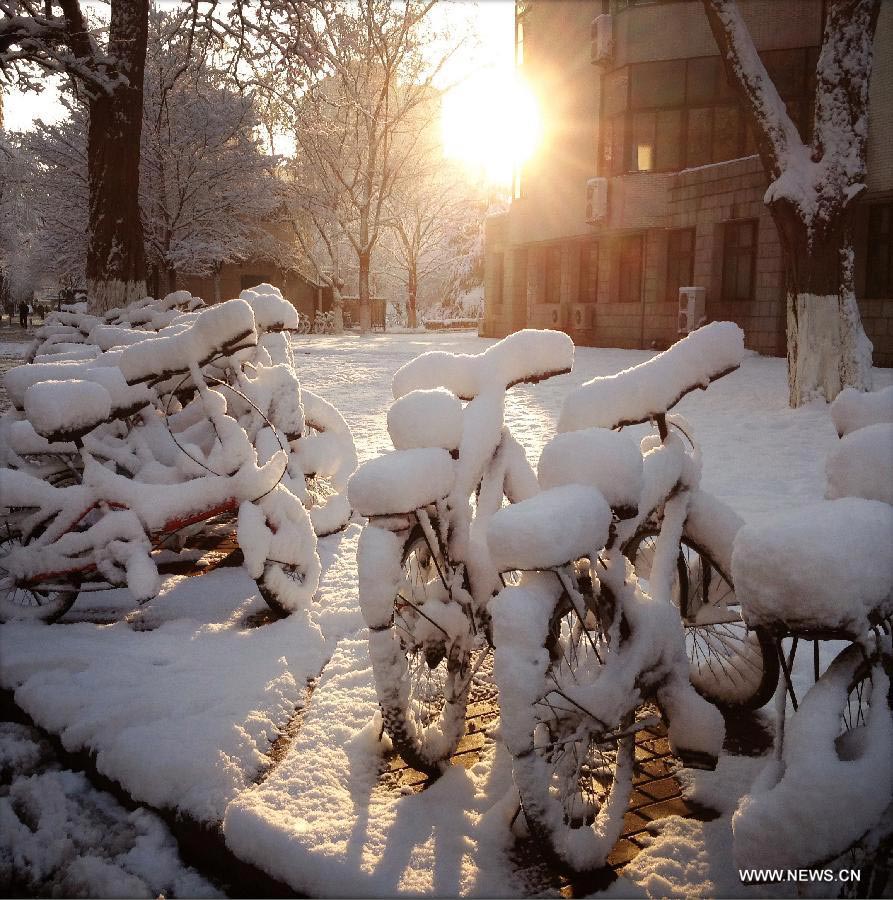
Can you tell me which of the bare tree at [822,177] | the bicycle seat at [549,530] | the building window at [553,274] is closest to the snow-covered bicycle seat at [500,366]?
the bicycle seat at [549,530]

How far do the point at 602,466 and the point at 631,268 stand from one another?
22.7 metres

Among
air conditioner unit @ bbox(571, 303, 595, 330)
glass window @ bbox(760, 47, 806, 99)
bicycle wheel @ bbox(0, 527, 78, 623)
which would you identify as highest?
glass window @ bbox(760, 47, 806, 99)

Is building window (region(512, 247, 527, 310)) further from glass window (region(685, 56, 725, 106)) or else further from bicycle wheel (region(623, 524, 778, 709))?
bicycle wheel (region(623, 524, 778, 709))

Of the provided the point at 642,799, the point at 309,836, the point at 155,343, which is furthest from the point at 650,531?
the point at 155,343

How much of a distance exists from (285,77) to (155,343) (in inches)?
473

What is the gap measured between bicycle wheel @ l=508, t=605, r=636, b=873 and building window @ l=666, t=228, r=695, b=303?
2105 centimetres

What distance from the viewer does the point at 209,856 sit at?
7.67 ft

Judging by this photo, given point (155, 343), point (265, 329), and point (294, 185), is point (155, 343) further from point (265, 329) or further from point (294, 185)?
point (294, 185)

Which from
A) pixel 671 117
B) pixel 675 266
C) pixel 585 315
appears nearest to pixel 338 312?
pixel 585 315

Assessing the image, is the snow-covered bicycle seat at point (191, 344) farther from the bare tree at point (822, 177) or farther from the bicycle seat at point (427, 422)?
the bare tree at point (822, 177)

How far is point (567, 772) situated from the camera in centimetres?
224

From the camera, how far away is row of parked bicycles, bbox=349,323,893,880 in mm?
1579

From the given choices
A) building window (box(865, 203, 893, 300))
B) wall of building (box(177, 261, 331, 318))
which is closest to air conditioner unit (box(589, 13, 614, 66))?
building window (box(865, 203, 893, 300))

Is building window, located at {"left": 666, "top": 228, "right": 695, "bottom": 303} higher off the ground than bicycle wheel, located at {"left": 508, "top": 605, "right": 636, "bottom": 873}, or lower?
higher
